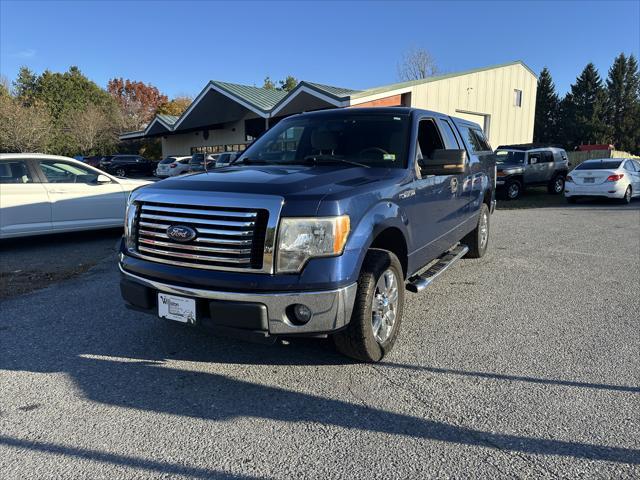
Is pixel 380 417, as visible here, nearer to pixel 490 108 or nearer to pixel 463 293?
pixel 463 293

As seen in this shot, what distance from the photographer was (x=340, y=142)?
177 inches

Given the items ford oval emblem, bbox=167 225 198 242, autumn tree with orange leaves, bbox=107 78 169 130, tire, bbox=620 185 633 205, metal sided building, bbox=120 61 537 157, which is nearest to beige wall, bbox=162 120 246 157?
metal sided building, bbox=120 61 537 157

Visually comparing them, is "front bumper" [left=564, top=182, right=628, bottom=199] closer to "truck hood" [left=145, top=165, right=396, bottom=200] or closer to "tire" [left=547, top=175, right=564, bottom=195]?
"tire" [left=547, top=175, right=564, bottom=195]

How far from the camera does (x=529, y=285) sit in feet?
19.0

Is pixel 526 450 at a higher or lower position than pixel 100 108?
lower

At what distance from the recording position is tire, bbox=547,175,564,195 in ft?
61.1

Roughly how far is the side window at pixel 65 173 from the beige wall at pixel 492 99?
1472 centimetres

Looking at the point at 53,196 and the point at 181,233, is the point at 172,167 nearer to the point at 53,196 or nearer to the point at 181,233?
the point at 53,196

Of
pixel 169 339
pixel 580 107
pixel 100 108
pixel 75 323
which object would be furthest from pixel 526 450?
pixel 580 107

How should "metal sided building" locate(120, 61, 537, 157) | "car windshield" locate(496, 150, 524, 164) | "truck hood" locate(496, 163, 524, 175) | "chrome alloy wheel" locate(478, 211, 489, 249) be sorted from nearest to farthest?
1. "chrome alloy wheel" locate(478, 211, 489, 249)
2. "truck hood" locate(496, 163, 524, 175)
3. "car windshield" locate(496, 150, 524, 164)
4. "metal sided building" locate(120, 61, 537, 157)

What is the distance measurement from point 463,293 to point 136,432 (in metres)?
3.85

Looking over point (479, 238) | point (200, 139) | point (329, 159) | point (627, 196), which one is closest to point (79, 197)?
point (329, 159)

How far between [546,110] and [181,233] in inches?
3029

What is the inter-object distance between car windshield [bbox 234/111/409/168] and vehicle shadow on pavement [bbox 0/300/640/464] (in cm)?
168
